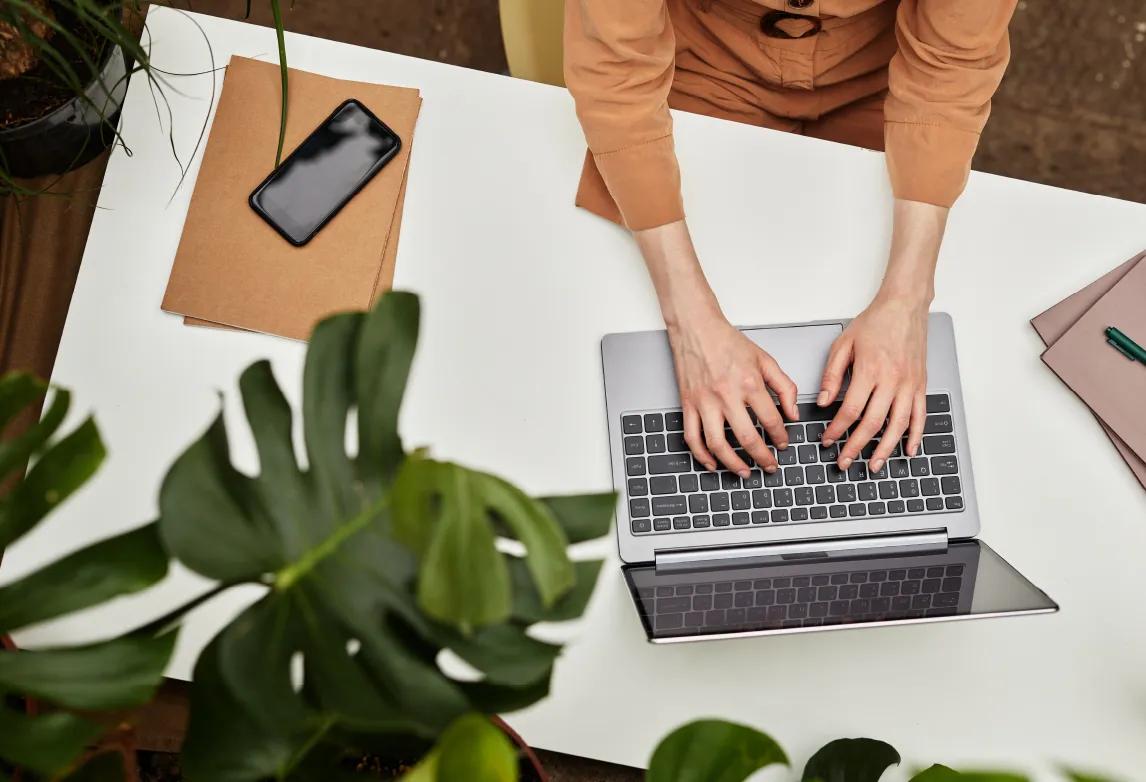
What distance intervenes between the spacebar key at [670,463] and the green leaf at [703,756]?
0.33m

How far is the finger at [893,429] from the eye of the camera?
0.80 m

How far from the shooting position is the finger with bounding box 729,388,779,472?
792 mm

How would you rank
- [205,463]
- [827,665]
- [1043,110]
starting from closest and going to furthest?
[205,463], [827,665], [1043,110]

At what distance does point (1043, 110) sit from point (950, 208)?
34.9 inches

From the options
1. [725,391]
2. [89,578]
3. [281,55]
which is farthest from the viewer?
[725,391]

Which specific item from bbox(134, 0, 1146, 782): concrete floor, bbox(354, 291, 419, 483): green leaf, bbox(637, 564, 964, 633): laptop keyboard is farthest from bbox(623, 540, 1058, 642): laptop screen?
bbox(134, 0, 1146, 782): concrete floor

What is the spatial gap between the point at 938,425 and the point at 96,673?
2.28 feet

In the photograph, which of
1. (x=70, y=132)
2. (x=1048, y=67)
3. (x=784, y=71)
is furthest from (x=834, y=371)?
(x=1048, y=67)

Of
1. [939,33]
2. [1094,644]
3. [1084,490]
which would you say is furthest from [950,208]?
[1094,644]

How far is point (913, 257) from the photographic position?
0.84 meters

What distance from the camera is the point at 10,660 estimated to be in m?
0.44

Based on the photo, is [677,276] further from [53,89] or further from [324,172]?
[53,89]

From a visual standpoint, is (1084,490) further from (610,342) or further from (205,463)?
(205,463)

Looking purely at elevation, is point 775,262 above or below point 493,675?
above
